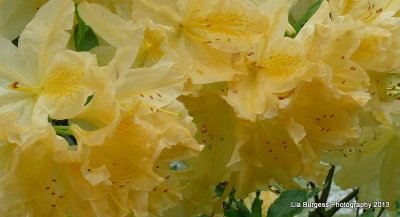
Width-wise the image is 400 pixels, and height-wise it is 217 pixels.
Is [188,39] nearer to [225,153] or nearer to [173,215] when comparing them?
[225,153]

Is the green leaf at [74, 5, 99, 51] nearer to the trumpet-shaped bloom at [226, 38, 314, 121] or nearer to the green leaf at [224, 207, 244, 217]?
the trumpet-shaped bloom at [226, 38, 314, 121]

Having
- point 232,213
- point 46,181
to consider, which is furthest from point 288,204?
point 46,181

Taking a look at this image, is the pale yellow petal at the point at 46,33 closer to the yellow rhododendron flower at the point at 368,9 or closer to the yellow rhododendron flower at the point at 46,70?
the yellow rhododendron flower at the point at 46,70

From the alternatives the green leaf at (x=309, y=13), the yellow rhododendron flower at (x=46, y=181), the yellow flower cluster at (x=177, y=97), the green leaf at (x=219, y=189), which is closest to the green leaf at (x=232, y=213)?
the green leaf at (x=219, y=189)

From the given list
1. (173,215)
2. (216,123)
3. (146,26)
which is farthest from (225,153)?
(146,26)

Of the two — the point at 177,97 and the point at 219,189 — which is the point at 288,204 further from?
the point at 177,97

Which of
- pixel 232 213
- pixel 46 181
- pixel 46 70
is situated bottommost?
pixel 232 213

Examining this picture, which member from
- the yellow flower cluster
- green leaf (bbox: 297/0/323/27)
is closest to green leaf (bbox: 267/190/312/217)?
the yellow flower cluster
